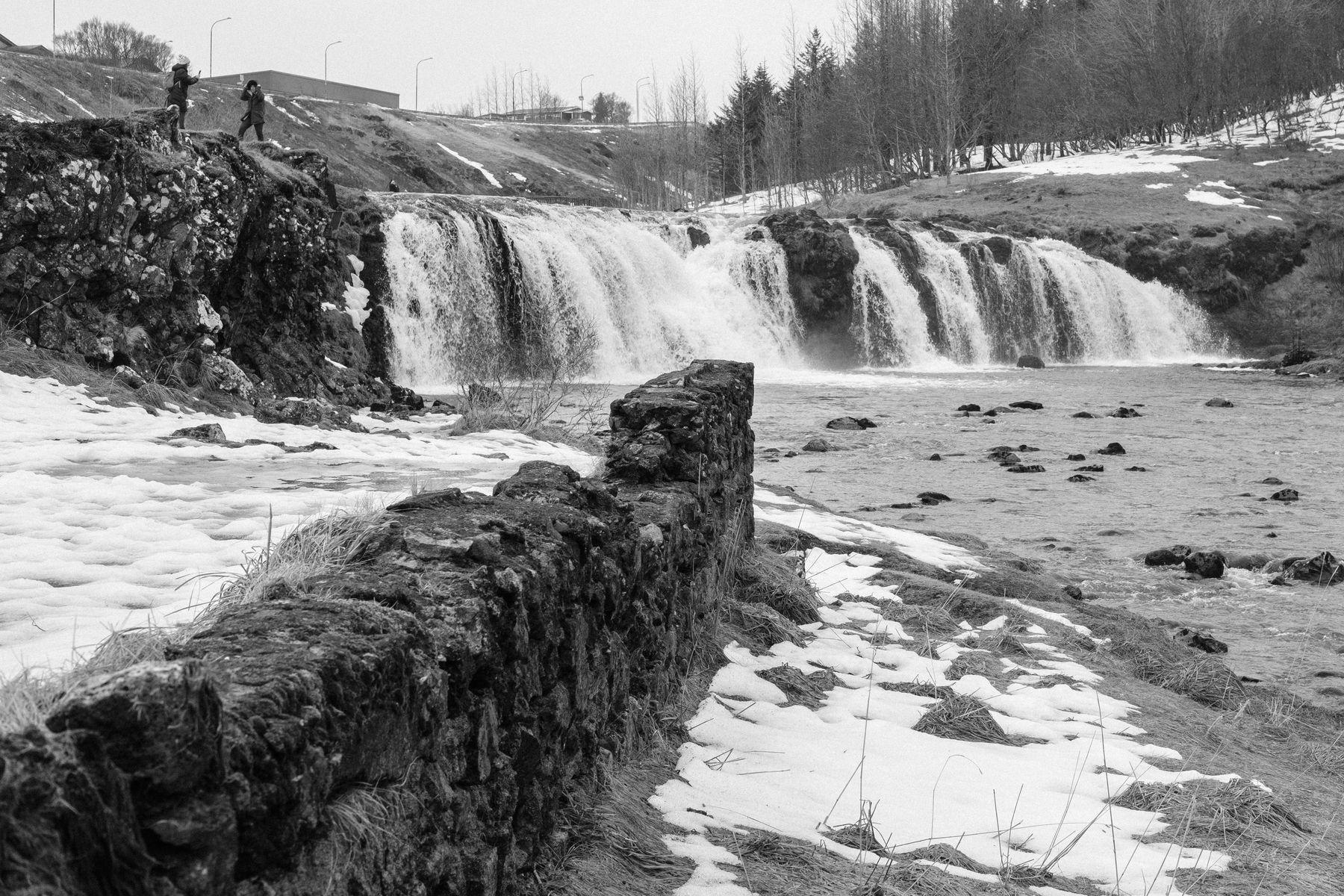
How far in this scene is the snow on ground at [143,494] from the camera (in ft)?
12.0

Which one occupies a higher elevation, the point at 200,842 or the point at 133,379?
the point at 133,379

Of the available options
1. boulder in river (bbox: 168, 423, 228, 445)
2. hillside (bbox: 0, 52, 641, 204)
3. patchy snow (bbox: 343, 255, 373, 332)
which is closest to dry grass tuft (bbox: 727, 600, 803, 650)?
boulder in river (bbox: 168, 423, 228, 445)

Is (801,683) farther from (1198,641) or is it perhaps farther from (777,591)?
(1198,641)

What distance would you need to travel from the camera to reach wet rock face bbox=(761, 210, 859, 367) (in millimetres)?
31031

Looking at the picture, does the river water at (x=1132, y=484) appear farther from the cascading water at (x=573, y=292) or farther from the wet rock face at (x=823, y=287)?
the wet rock face at (x=823, y=287)

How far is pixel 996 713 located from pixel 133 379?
7954mm

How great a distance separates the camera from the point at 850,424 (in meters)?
18.6

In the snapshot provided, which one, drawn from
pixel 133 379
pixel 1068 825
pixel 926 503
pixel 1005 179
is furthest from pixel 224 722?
pixel 1005 179

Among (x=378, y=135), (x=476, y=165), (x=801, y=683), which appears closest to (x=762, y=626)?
(x=801, y=683)

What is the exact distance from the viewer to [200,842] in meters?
1.55

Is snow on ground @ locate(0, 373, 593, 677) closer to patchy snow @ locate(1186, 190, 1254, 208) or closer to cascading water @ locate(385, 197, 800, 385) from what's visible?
cascading water @ locate(385, 197, 800, 385)

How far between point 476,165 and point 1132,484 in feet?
193

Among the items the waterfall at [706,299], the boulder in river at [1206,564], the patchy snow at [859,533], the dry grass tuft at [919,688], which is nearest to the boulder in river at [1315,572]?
the boulder in river at [1206,564]

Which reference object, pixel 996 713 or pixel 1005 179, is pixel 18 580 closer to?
pixel 996 713
